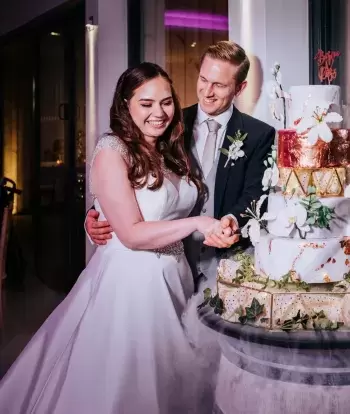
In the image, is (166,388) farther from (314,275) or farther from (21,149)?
(21,149)

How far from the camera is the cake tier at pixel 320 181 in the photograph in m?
1.89

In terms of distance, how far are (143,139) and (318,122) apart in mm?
570

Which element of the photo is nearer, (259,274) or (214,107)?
(259,274)

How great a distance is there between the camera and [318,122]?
188 cm

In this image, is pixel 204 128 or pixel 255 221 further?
pixel 204 128

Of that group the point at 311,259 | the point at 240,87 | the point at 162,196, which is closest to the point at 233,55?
the point at 240,87

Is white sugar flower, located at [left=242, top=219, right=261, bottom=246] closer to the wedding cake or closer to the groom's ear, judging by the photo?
the wedding cake

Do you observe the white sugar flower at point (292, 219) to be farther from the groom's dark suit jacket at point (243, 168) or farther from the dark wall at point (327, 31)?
the dark wall at point (327, 31)

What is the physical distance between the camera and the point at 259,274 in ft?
6.37

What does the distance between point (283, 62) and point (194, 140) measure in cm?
39

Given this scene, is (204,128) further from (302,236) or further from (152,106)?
(302,236)

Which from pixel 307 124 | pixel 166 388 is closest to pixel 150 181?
pixel 307 124

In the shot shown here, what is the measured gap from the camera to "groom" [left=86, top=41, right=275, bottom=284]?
6.97 ft

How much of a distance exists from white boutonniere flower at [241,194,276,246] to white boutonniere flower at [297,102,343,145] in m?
0.25
